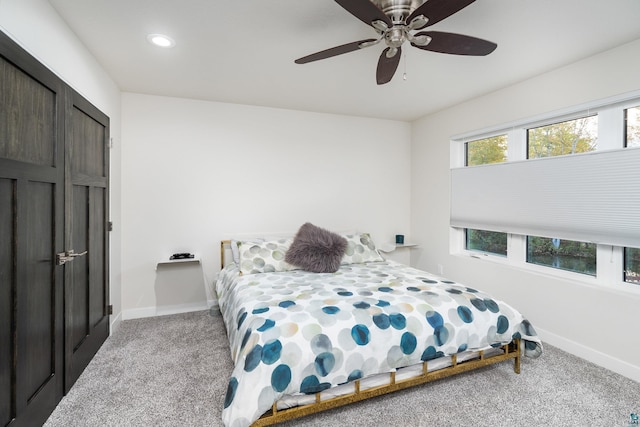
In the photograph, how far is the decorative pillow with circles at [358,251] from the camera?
3.34m

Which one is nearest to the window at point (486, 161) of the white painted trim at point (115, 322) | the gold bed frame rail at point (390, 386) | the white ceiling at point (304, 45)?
the white ceiling at point (304, 45)

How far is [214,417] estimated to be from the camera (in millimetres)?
1803

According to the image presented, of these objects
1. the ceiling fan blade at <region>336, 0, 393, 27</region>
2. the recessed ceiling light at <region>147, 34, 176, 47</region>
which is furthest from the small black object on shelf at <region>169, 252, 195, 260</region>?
the ceiling fan blade at <region>336, 0, 393, 27</region>

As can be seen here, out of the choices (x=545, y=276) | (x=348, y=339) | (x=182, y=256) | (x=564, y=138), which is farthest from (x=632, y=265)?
(x=182, y=256)

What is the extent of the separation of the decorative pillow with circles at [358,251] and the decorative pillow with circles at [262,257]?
0.63 m

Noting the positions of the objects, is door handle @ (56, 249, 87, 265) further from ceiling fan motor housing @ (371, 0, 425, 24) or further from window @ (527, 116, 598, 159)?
window @ (527, 116, 598, 159)

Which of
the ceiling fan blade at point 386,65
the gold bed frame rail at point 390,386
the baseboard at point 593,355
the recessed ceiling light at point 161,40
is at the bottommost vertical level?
the baseboard at point 593,355

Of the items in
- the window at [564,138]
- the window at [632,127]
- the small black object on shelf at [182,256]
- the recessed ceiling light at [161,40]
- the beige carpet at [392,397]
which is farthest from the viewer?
the small black object on shelf at [182,256]

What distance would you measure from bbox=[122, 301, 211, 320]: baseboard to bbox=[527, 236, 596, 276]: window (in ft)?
11.9

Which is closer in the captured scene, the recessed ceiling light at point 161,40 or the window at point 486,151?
the recessed ceiling light at point 161,40

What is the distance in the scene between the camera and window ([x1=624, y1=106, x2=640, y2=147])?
2314mm

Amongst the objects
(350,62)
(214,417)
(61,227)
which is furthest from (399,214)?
(61,227)

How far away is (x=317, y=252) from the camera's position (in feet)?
10.1

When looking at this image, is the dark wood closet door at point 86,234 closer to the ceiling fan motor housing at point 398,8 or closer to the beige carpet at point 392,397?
the beige carpet at point 392,397
